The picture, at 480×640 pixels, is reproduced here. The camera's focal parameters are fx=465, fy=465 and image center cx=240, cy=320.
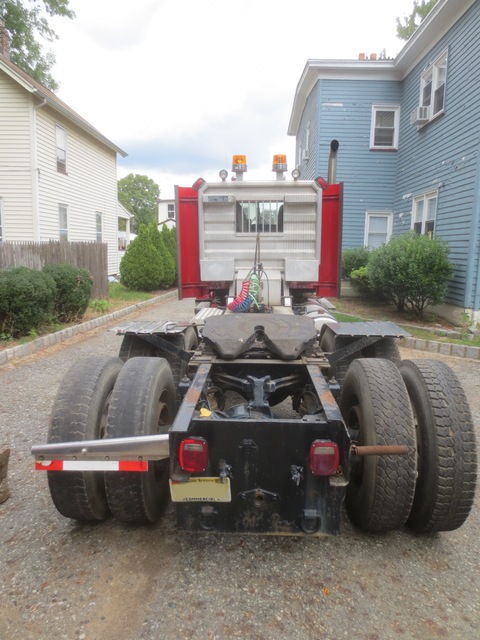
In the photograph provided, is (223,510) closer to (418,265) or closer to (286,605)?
(286,605)

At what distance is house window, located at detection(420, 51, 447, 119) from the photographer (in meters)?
11.7

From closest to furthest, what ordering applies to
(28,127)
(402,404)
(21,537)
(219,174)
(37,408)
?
(402,404) → (21,537) → (37,408) → (219,174) → (28,127)

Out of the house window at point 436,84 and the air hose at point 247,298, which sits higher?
the house window at point 436,84

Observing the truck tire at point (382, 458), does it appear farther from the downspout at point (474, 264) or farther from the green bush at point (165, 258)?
the green bush at point (165, 258)

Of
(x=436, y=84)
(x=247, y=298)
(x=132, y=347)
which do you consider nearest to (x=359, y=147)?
(x=436, y=84)

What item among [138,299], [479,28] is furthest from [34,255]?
[479,28]

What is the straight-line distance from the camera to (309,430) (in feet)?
7.83

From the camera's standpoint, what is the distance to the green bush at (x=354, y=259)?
1400 cm

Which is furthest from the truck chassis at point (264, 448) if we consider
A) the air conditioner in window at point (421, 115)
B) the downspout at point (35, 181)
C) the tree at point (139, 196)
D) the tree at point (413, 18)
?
the tree at point (139, 196)

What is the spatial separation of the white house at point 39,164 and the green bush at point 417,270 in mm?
10958

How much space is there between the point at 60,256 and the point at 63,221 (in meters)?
6.70

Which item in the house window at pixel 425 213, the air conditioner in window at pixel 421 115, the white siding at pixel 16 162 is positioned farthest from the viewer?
the white siding at pixel 16 162

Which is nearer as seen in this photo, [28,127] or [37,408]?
[37,408]

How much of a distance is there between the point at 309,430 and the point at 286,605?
89 centimetres
